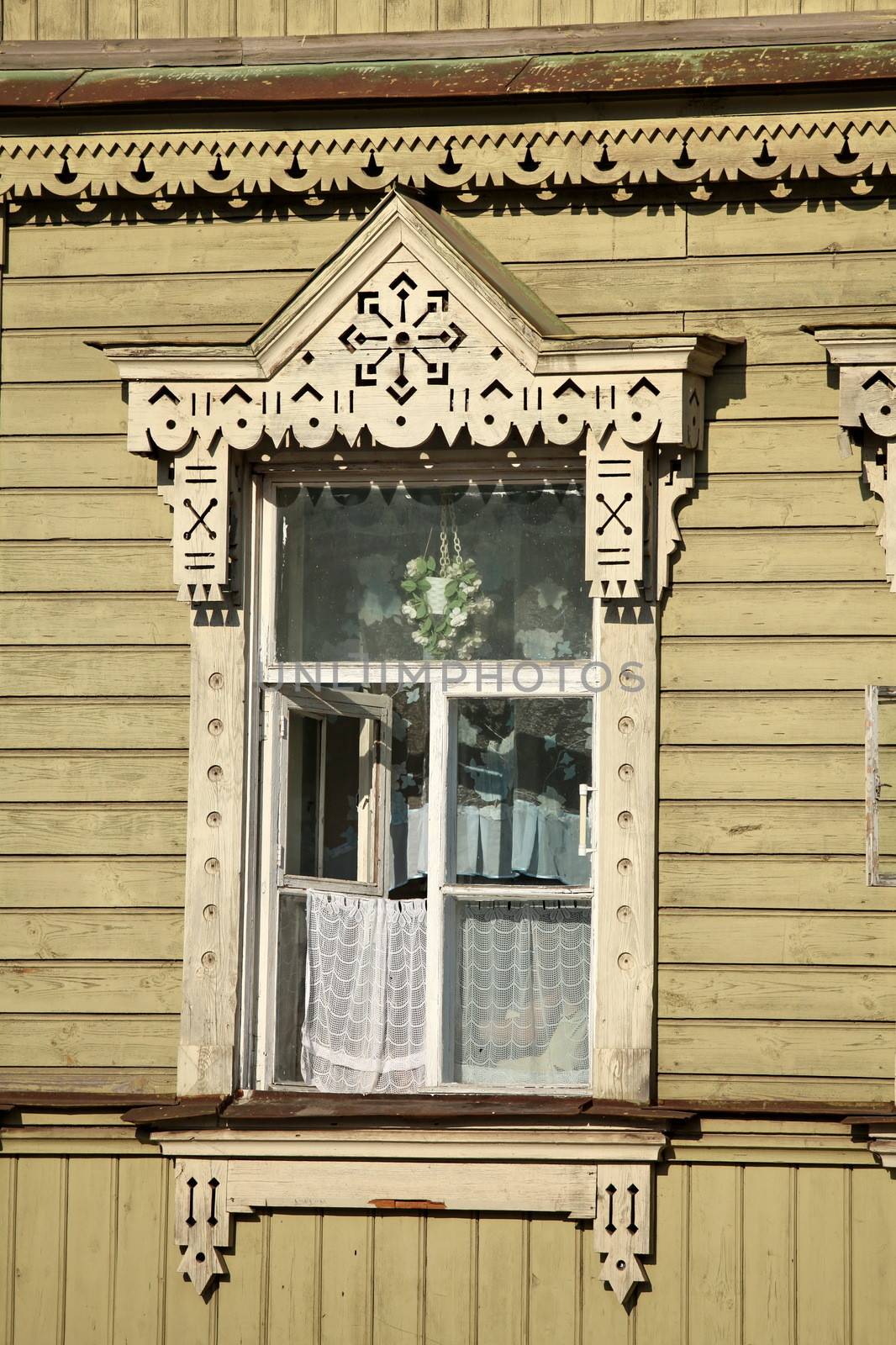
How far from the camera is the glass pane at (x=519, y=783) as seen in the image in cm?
482

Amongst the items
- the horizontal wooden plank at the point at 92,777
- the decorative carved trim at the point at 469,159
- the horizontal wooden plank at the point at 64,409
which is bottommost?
the horizontal wooden plank at the point at 92,777

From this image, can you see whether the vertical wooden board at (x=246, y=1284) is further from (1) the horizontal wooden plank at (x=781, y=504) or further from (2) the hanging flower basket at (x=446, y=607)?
(1) the horizontal wooden plank at (x=781, y=504)

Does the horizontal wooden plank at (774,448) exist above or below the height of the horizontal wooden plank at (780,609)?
above

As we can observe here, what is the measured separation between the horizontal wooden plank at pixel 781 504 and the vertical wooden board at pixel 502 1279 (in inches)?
74.3

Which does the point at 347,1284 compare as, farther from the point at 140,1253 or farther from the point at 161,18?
the point at 161,18

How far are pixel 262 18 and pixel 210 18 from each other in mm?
154

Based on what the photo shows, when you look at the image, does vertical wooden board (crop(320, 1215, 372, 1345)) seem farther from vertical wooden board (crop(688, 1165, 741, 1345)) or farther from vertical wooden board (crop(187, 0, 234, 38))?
vertical wooden board (crop(187, 0, 234, 38))

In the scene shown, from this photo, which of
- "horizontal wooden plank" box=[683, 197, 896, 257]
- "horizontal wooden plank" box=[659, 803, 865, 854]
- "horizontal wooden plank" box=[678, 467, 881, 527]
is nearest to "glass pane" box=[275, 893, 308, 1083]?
"horizontal wooden plank" box=[659, 803, 865, 854]

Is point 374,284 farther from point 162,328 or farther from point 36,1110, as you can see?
point 36,1110

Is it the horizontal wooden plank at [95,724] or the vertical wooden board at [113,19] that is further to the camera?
the vertical wooden board at [113,19]

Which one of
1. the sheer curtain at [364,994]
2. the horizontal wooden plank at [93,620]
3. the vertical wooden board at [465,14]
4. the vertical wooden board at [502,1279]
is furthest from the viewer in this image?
the vertical wooden board at [465,14]

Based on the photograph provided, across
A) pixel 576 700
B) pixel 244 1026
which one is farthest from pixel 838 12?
pixel 244 1026

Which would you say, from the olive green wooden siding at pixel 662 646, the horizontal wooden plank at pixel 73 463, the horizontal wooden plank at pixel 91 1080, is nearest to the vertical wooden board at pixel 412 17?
the olive green wooden siding at pixel 662 646

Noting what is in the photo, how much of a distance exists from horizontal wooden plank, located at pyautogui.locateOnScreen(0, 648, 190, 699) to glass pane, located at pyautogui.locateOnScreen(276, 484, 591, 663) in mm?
300
